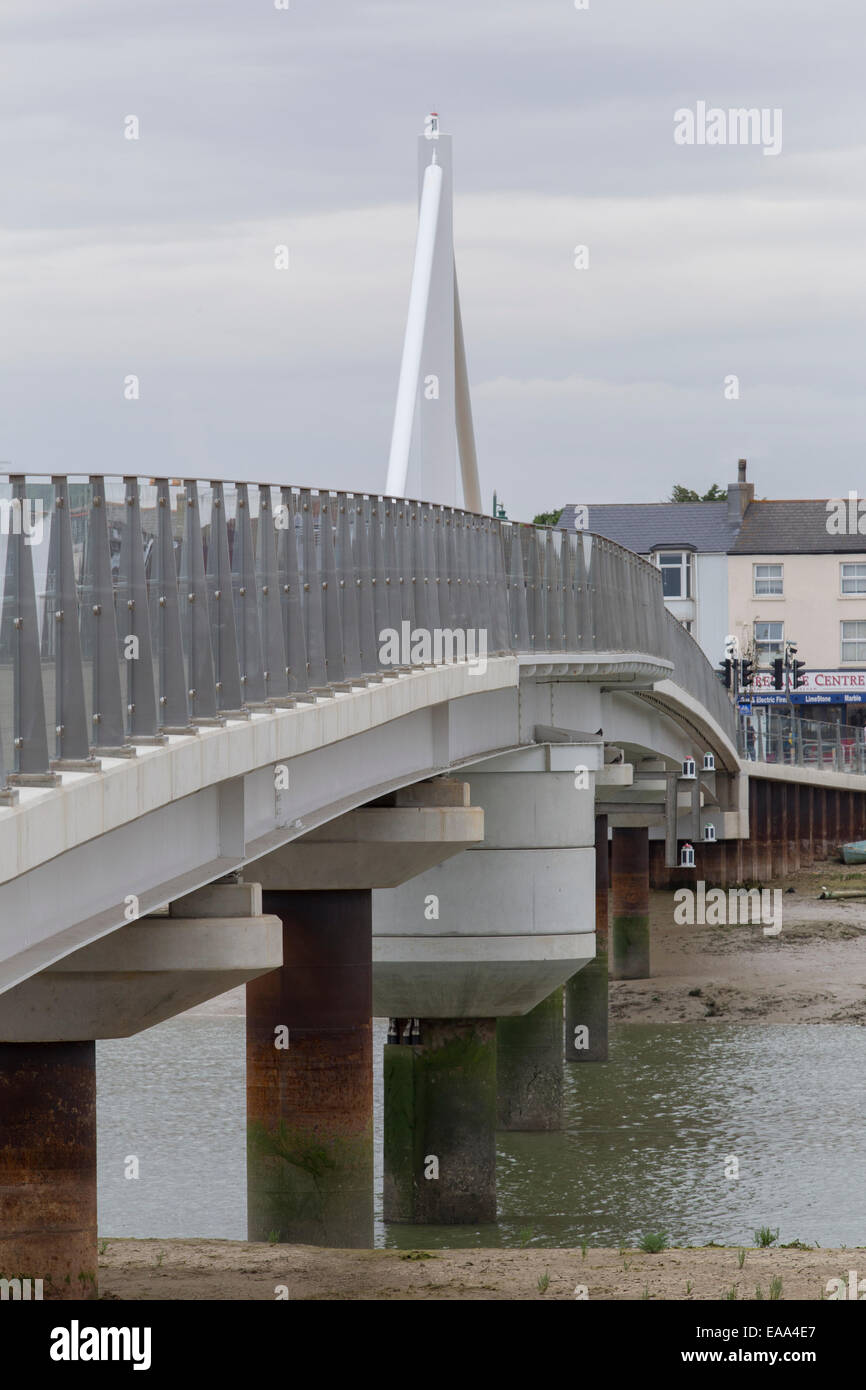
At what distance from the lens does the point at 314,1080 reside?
762 inches

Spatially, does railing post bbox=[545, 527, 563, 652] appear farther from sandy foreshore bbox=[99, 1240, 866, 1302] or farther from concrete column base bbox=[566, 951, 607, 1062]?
concrete column base bbox=[566, 951, 607, 1062]

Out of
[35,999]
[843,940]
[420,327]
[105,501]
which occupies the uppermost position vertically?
[420,327]

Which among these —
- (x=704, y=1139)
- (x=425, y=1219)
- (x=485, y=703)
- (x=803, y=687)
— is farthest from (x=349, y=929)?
(x=803, y=687)

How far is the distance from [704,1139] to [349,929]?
850cm

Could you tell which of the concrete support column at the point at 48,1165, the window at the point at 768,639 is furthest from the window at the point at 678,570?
the concrete support column at the point at 48,1165

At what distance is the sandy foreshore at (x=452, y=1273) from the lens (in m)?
15.2

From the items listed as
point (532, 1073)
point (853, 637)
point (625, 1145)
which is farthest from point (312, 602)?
point (853, 637)

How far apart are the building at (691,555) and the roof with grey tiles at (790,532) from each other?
0.64 metres

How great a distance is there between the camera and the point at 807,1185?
76.3ft

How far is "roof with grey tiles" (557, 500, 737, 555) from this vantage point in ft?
283

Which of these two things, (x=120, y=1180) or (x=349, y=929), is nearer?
(x=349, y=929)

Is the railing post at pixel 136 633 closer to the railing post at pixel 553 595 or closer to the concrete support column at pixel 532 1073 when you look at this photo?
the railing post at pixel 553 595

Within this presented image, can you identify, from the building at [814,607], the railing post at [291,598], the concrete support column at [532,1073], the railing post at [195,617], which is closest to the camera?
the railing post at [195,617]

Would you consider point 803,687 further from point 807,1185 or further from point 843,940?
point 807,1185
